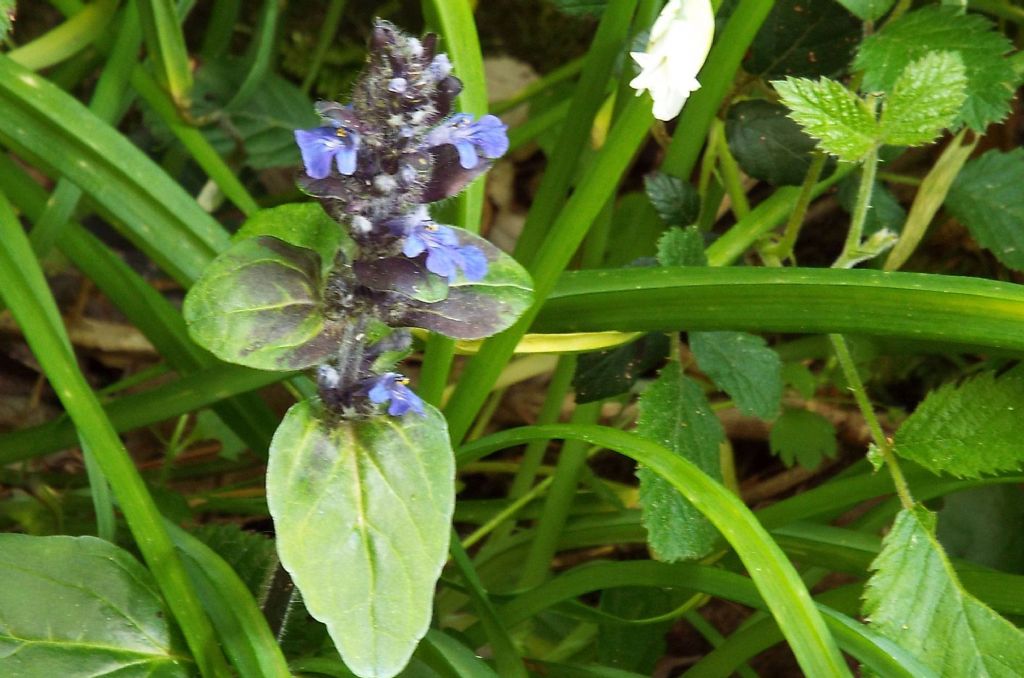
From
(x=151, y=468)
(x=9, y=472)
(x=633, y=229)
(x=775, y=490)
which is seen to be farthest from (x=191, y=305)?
(x=775, y=490)

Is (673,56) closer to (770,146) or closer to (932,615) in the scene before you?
(770,146)

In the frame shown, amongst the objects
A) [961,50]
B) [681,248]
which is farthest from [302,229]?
[961,50]

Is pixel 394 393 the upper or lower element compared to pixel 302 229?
lower

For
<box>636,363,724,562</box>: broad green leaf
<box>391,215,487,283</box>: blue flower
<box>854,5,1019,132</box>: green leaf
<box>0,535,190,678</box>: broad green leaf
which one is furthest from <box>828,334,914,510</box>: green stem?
<box>0,535,190,678</box>: broad green leaf

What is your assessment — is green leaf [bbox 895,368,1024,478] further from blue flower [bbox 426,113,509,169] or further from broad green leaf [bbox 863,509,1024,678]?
blue flower [bbox 426,113,509,169]

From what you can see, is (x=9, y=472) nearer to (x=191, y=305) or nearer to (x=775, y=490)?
(x=191, y=305)

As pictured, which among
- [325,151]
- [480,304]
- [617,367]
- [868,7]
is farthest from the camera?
[617,367]
